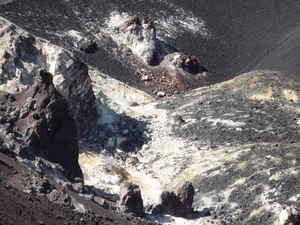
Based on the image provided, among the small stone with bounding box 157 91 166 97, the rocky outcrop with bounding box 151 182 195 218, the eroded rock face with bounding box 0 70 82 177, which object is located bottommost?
the small stone with bounding box 157 91 166 97

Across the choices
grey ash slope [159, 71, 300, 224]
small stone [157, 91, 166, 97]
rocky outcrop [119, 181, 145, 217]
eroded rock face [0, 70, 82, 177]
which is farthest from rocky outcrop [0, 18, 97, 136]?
small stone [157, 91, 166, 97]

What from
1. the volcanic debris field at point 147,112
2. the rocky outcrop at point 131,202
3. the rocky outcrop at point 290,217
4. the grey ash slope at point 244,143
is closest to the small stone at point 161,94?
the volcanic debris field at point 147,112

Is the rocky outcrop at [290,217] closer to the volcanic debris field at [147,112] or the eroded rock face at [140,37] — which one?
the volcanic debris field at [147,112]

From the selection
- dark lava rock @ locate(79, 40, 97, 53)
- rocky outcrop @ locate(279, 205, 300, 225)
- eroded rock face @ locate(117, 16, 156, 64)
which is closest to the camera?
rocky outcrop @ locate(279, 205, 300, 225)

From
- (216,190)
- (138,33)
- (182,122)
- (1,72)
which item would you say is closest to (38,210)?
(216,190)

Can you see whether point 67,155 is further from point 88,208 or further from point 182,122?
point 182,122

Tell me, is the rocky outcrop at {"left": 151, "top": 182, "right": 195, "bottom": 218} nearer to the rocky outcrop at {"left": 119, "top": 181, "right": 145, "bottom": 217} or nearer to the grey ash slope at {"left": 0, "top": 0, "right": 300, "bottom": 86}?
the rocky outcrop at {"left": 119, "top": 181, "right": 145, "bottom": 217}
